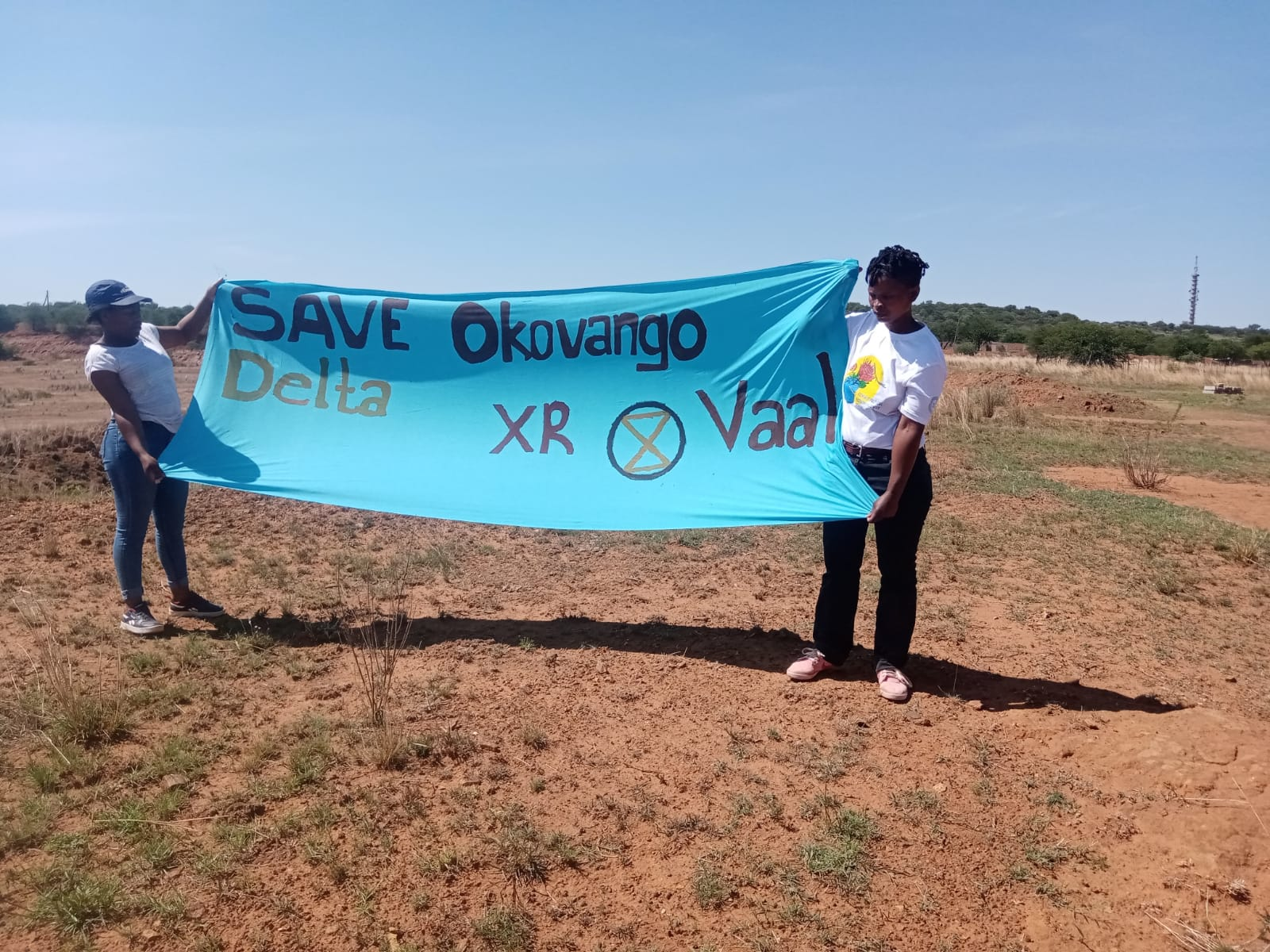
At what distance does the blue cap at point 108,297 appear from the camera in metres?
4.33

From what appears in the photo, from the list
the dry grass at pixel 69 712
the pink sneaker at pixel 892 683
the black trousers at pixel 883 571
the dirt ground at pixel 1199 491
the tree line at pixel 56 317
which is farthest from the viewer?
the tree line at pixel 56 317

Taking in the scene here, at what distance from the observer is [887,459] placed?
3.92m

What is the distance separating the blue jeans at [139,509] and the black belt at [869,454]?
3.92 meters

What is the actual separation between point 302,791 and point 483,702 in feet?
3.33

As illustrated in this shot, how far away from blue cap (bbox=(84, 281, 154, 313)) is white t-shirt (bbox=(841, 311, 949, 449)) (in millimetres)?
3733

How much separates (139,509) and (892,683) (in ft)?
14.1

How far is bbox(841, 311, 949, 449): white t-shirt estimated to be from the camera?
11.8 ft

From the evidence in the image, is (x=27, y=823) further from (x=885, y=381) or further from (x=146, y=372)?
(x=885, y=381)

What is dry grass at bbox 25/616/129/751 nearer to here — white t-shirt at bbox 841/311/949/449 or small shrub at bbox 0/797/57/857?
small shrub at bbox 0/797/57/857

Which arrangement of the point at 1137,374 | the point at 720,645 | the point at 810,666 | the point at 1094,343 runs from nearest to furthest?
the point at 810,666 < the point at 720,645 < the point at 1137,374 < the point at 1094,343

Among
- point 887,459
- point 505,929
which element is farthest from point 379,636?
point 887,459

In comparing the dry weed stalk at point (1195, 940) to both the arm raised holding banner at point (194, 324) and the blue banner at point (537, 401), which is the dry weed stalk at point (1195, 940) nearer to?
the blue banner at point (537, 401)

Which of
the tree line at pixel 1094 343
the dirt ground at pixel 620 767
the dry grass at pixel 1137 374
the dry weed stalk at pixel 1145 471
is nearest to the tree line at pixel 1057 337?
the tree line at pixel 1094 343

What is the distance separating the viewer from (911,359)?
363 cm
